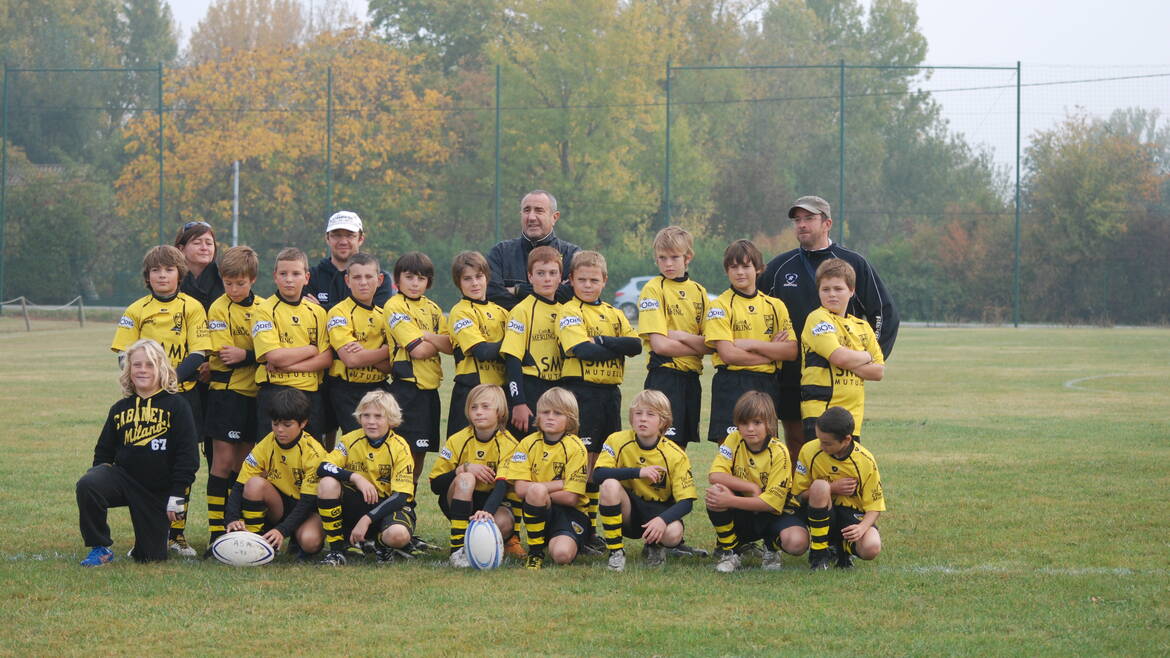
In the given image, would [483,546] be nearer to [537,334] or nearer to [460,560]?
[460,560]

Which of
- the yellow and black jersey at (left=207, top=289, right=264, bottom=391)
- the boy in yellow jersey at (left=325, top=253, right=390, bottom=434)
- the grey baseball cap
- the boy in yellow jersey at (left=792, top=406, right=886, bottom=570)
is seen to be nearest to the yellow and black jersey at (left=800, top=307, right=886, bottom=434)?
the boy in yellow jersey at (left=792, top=406, right=886, bottom=570)

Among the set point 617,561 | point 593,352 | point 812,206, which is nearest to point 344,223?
point 593,352

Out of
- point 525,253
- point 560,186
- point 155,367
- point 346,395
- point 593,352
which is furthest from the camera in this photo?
point 560,186

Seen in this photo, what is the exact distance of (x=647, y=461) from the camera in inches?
253

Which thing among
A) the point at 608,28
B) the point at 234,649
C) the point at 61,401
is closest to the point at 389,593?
the point at 234,649

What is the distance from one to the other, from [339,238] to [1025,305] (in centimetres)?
3082

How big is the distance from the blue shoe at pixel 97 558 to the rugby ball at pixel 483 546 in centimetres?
178

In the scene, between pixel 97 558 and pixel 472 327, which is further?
pixel 472 327

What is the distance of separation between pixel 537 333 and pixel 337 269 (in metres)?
1.31

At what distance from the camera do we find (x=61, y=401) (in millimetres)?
13961

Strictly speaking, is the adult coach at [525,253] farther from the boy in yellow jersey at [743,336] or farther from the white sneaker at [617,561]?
the white sneaker at [617,561]

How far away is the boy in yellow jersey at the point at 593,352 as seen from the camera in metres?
6.60

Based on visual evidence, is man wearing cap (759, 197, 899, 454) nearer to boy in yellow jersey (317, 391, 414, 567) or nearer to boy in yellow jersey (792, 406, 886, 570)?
boy in yellow jersey (792, 406, 886, 570)

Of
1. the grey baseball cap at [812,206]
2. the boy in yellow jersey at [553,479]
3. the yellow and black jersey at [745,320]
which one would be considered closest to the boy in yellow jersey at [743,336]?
the yellow and black jersey at [745,320]
